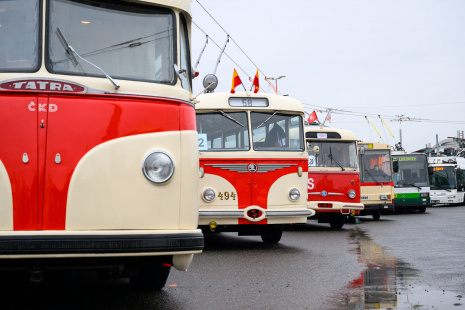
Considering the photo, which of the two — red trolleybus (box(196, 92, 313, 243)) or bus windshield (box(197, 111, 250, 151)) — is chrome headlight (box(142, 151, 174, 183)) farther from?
bus windshield (box(197, 111, 250, 151))

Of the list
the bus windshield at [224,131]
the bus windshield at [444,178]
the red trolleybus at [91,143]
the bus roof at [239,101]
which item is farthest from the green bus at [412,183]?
the red trolleybus at [91,143]

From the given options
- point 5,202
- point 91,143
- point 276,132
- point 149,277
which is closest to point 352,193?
point 276,132

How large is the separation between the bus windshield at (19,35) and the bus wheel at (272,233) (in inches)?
327

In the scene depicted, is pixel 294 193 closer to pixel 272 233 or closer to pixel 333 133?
pixel 272 233

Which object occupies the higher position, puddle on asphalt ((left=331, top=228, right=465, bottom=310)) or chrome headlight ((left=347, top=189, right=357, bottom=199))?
chrome headlight ((left=347, top=189, right=357, bottom=199))

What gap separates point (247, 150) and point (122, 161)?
7.12 metres

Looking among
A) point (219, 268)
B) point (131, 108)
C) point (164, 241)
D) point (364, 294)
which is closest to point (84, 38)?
point (131, 108)

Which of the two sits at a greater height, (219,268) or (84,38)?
(84,38)

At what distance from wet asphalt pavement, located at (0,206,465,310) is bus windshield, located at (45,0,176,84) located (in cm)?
221

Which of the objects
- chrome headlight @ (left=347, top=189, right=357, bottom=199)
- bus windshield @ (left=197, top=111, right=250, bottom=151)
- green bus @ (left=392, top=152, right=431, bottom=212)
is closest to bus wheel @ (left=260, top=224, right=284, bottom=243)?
bus windshield @ (left=197, top=111, right=250, bottom=151)

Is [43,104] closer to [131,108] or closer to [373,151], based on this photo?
[131,108]

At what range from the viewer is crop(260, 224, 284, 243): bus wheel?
1341cm

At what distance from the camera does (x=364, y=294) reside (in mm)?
7156

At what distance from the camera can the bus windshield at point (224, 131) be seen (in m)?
12.4
